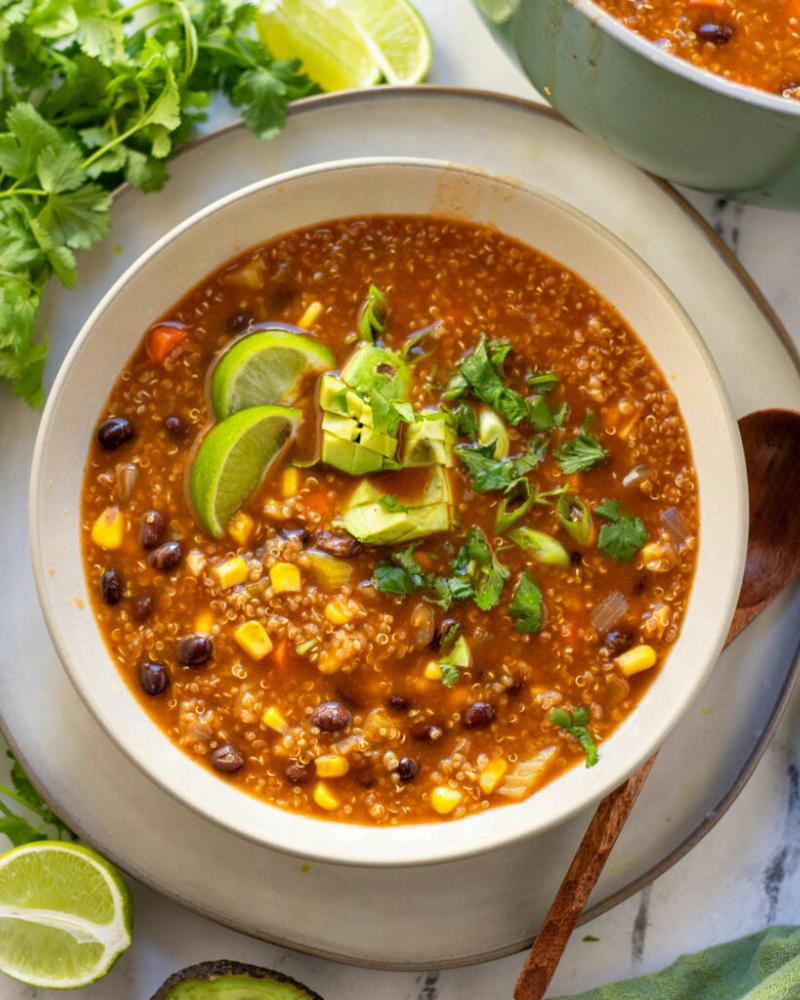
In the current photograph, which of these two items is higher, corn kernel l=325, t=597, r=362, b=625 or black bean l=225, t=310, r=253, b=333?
black bean l=225, t=310, r=253, b=333

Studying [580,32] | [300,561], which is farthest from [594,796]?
[580,32]

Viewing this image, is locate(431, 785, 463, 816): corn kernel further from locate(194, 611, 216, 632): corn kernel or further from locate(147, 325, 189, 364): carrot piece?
locate(147, 325, 189, 364): carrot piece

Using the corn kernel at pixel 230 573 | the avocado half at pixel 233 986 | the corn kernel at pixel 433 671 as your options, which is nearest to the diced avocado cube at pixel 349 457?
the corn kernel at pixel 230 573

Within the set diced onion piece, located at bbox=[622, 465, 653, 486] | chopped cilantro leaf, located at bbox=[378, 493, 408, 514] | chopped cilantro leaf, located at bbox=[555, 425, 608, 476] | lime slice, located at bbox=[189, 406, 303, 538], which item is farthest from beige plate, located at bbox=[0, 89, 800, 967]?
chopped cilantro leaf, located at bbox=[378, 493, 408, 514]

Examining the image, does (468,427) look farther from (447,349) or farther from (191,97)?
(191,97)

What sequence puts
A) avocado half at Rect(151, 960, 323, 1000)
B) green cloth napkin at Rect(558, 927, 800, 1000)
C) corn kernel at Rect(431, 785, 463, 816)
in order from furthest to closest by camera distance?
1. green cloth napkin at Rect(558, 927, 800, 1000)
2. avocado half at Rect(151, 960, 323, 1000)
3. corn kernel at Rect(431, 785, 463, 816)

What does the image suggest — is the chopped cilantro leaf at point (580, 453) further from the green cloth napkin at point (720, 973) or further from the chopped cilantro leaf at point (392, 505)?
the green cloth napkin at point (720, 973)
